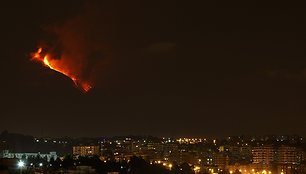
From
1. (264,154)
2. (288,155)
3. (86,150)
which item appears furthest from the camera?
(264,154)

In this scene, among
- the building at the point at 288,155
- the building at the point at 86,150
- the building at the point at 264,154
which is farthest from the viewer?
the building at the point at 264,154

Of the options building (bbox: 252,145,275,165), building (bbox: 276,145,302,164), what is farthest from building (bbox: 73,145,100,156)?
building (bbox: 276,145,302,164)

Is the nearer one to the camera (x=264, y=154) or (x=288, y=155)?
(x=288, y=155)

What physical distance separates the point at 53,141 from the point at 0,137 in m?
18.5


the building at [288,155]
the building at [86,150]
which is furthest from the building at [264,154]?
the building at [86,150]

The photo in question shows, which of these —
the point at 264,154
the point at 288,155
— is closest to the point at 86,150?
the point at 264,154

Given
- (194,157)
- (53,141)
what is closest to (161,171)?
(194,157)

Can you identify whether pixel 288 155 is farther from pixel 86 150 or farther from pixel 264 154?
pixel 86 150

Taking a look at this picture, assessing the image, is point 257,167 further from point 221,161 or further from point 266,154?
point 266,154

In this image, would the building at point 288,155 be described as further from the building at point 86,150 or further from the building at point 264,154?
the building at point 86,150

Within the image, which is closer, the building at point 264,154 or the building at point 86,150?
the building at point 86,150

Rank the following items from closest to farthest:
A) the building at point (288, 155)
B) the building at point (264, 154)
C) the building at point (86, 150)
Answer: the building at point (288, 155)
the building at point (86, 150)
the building at point (264, 154)

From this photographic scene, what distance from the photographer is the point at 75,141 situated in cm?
7650

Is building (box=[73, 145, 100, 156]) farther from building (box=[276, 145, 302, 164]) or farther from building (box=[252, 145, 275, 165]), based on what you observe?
building (box=[276, 145, 302, 164])
